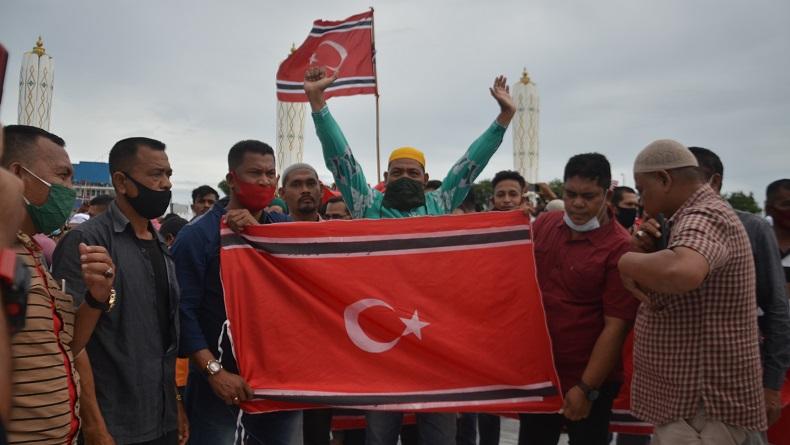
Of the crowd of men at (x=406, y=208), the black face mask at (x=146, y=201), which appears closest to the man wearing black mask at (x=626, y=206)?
the crowd of men at (x=406, y=208)

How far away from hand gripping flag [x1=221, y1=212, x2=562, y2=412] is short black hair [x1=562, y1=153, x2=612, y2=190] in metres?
0.42

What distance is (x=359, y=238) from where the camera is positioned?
353 centimetres

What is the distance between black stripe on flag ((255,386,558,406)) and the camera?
3312 mm

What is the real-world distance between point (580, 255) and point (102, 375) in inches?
100

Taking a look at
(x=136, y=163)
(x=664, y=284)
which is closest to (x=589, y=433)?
(x=664, y=284)

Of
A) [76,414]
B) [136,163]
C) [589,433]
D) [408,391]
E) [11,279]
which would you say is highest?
[136,163]

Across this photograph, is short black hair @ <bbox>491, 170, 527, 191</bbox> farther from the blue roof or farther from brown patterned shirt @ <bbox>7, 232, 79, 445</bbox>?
the blue roof

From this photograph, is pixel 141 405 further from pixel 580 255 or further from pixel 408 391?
pixel 580 255

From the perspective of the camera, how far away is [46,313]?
2.25 meters

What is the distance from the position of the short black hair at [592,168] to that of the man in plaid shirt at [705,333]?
2.06 ft

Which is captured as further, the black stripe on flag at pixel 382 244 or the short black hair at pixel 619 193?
the short black hair at pixel 619 193

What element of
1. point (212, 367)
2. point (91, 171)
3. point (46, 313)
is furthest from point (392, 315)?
point (91, 171)

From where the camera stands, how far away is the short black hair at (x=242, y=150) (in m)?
3.48

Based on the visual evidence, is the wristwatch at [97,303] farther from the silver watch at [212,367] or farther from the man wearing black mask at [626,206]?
the man wearing black mask at [626,206]
